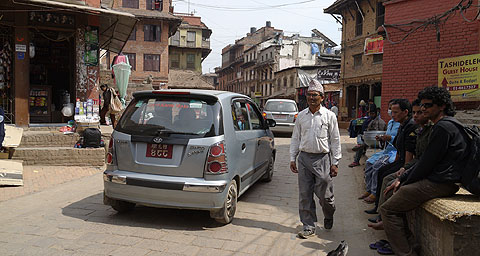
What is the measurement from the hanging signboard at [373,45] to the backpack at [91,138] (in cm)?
1982

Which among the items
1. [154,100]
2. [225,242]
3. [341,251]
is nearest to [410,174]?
[341,251]

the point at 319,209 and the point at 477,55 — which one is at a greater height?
the point at 477,55

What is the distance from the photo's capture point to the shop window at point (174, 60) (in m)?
48.0

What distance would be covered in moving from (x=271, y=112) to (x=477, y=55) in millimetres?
8693

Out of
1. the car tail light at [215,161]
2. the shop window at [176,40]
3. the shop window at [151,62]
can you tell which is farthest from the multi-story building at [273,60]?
the car tail light at [215,161]

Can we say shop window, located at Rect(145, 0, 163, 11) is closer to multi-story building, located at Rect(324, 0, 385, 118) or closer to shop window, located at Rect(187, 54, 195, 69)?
shop window, located at Rect(187, 54, 195, 69)

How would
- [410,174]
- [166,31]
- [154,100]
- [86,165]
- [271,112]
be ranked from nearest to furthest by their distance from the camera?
[410,174], [154,100], [86,165], [271,112], [166,31]

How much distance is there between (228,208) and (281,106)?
1116 centimetres

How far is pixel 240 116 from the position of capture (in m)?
5.64

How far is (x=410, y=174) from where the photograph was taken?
3.55 meters

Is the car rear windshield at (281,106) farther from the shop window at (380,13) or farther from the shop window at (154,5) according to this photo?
the shop window at (154,5)

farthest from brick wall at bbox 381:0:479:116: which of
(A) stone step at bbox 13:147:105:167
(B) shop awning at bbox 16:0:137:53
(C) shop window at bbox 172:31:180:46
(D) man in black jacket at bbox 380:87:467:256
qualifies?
(C) shop window at bbox 172:31:180:46

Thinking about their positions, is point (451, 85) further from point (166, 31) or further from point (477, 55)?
point (166, 31)

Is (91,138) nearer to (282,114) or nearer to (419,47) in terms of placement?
(282,114)
